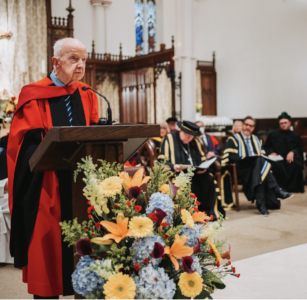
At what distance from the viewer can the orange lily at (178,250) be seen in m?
1.26

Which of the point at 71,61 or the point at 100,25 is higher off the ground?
the point at 100,25

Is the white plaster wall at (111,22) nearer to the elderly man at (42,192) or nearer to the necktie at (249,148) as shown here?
the necktie at (249,148)

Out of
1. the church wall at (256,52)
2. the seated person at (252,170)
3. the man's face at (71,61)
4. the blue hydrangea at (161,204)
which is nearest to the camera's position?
the blue hydrangea at (161,204)

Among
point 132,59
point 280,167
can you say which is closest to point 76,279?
point 280,167

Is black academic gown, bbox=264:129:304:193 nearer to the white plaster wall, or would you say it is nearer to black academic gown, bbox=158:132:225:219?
black academic gown, bbox=158:132:225:219

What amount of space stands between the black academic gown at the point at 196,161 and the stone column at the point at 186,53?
3.80 m

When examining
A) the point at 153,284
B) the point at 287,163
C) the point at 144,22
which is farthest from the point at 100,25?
the point at 153,284

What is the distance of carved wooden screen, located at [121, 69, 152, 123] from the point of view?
1138 cm

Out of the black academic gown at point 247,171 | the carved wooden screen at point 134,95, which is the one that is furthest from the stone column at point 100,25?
the black academic gown at point 247,171

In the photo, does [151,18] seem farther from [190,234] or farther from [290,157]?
[190,234]

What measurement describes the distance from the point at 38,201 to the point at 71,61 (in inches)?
26.9

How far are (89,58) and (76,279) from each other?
11114mm

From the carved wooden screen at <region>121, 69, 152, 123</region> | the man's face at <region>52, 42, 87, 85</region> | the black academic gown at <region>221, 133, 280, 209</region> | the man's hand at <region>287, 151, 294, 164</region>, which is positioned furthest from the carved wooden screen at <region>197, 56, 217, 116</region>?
the man's face at <region>52, 42, 87, 85</region>

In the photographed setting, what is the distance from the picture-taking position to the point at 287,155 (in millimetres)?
7492
